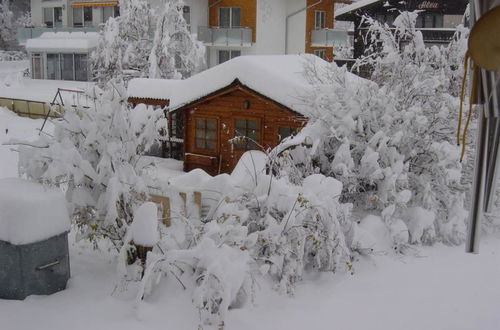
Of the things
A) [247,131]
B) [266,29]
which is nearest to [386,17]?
[266,29]

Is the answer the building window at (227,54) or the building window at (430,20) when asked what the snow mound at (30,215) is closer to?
the building window at (430,20)

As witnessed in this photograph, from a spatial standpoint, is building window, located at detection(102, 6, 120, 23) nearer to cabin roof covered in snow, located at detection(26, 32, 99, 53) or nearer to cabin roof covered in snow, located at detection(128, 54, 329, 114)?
cabin roof covered in snow, located at detection(26, 32, 99, 53)

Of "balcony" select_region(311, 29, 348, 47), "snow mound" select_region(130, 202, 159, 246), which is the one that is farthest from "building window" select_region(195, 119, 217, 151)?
"balcony" select_region(311, 29, 348, 47)

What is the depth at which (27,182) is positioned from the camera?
6547 mm

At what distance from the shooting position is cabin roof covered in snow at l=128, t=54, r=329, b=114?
13930 mm

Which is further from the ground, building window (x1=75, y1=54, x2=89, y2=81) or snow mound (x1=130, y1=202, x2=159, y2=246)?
building window (x1=75, y1=54, x2=89, y2=81)

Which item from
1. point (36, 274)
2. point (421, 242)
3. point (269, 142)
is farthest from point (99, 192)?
point (269, 142)

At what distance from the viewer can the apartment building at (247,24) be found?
100ft

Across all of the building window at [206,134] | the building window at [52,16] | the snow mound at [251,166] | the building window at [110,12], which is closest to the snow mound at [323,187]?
the snow mound at [251,166]

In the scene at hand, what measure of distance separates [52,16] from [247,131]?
25534mm

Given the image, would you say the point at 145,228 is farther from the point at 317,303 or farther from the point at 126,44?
the point at 126,44

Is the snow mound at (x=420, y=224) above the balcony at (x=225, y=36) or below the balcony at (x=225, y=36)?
below

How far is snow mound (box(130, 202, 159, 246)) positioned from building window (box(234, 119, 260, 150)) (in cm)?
958

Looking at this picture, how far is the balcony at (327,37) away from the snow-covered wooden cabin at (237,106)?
15694mm
